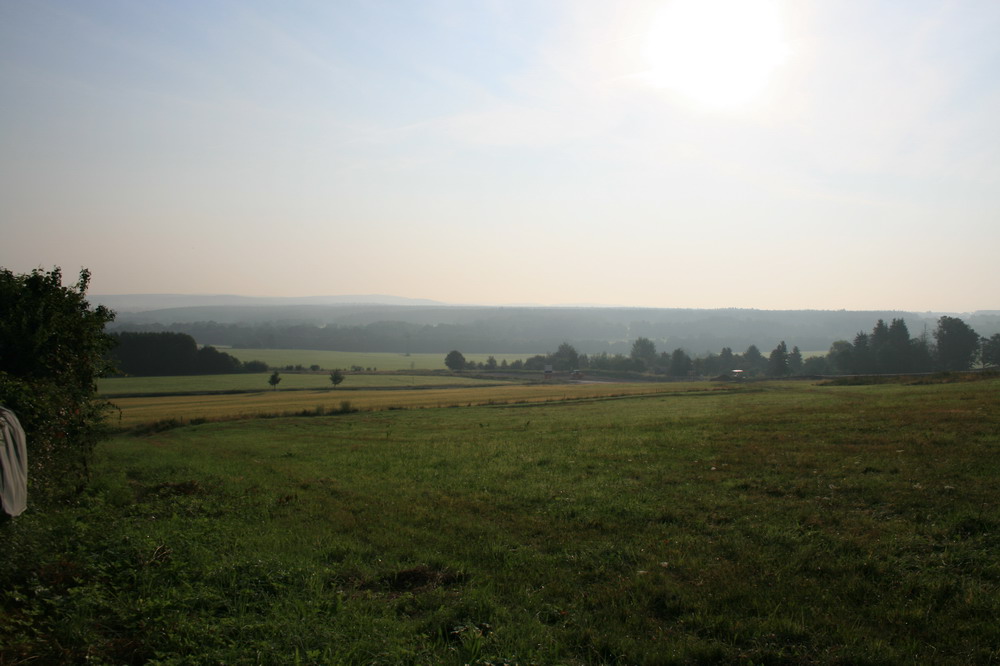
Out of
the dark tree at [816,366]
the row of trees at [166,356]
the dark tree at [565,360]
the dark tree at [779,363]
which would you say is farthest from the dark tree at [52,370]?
the dark tree at [816,366]

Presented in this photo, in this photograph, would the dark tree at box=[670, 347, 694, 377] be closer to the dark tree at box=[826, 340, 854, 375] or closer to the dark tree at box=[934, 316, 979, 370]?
the dark tree at box=[826, 340, 854, 375]

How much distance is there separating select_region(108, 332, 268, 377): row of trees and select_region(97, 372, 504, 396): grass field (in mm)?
3639

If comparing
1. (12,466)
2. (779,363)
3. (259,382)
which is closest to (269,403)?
(259,382)

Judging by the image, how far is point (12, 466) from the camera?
896 cm

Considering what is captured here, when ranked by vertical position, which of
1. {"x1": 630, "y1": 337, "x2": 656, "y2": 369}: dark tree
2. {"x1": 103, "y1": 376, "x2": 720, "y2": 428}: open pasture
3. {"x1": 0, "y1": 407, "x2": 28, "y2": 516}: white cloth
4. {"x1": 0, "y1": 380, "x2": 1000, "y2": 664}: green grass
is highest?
{"x1": 630, "y1": 337, "x2": 656, "y2": 369}: dark tree

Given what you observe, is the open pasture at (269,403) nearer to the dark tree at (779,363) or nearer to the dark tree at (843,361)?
the dark tree at (843,361)

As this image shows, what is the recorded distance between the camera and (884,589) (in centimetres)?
692

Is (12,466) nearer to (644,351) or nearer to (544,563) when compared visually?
(544,563)

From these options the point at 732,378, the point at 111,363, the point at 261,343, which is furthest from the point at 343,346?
the point at 111,363

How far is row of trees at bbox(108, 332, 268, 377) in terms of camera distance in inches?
3556

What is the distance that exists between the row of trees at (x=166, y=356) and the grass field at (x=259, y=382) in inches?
143

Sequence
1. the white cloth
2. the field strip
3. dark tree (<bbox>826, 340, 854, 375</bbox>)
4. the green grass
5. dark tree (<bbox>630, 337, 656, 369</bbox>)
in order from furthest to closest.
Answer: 1. dark tree (<bbox>630, 337, 656, 369</bbox>)
2. dark tree (<bbox>826, 340, 854, 375</bbox>)
3. the field strip
4. the white cloth
5. the green grass

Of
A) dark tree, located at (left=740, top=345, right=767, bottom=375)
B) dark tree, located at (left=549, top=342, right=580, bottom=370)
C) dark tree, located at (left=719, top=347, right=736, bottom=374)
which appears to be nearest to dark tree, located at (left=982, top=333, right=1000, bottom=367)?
dark tree, located at (left=740, top=345, right=767, bottom=375)

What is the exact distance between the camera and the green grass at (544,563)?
19.5 ft
